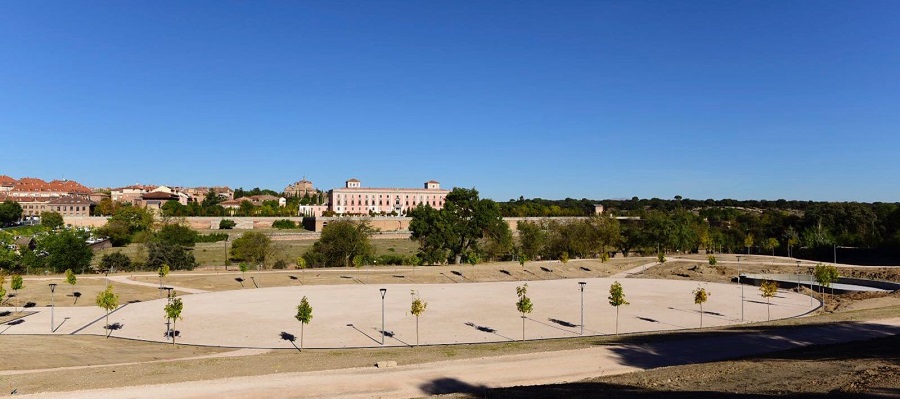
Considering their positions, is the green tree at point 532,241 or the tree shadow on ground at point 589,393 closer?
the tree shadow on ground at point 589,393

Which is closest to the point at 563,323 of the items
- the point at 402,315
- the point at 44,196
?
the point at 402,315

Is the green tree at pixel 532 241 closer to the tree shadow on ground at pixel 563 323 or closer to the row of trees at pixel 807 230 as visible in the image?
the row of trees at pixel 807 230

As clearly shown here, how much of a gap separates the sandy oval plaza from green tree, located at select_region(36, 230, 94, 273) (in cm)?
1938

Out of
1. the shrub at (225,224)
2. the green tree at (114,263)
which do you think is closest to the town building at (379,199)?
the shrub at (225,224)

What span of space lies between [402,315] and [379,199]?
12677 centimetres

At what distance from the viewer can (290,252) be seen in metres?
87.6

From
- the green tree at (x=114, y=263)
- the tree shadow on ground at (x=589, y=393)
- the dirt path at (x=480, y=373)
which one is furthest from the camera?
the green tree at (x=114, y=263)

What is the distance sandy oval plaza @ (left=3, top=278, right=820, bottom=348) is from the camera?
29906 mm

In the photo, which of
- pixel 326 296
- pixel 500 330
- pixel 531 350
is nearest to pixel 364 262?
pixel 326 296

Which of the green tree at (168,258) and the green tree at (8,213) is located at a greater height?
the green tree at (8,213)

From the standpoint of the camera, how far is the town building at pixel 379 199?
158m

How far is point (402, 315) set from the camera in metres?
36.1

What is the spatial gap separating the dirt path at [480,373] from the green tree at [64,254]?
44.0m

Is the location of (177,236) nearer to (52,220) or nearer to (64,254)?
(64,254)
